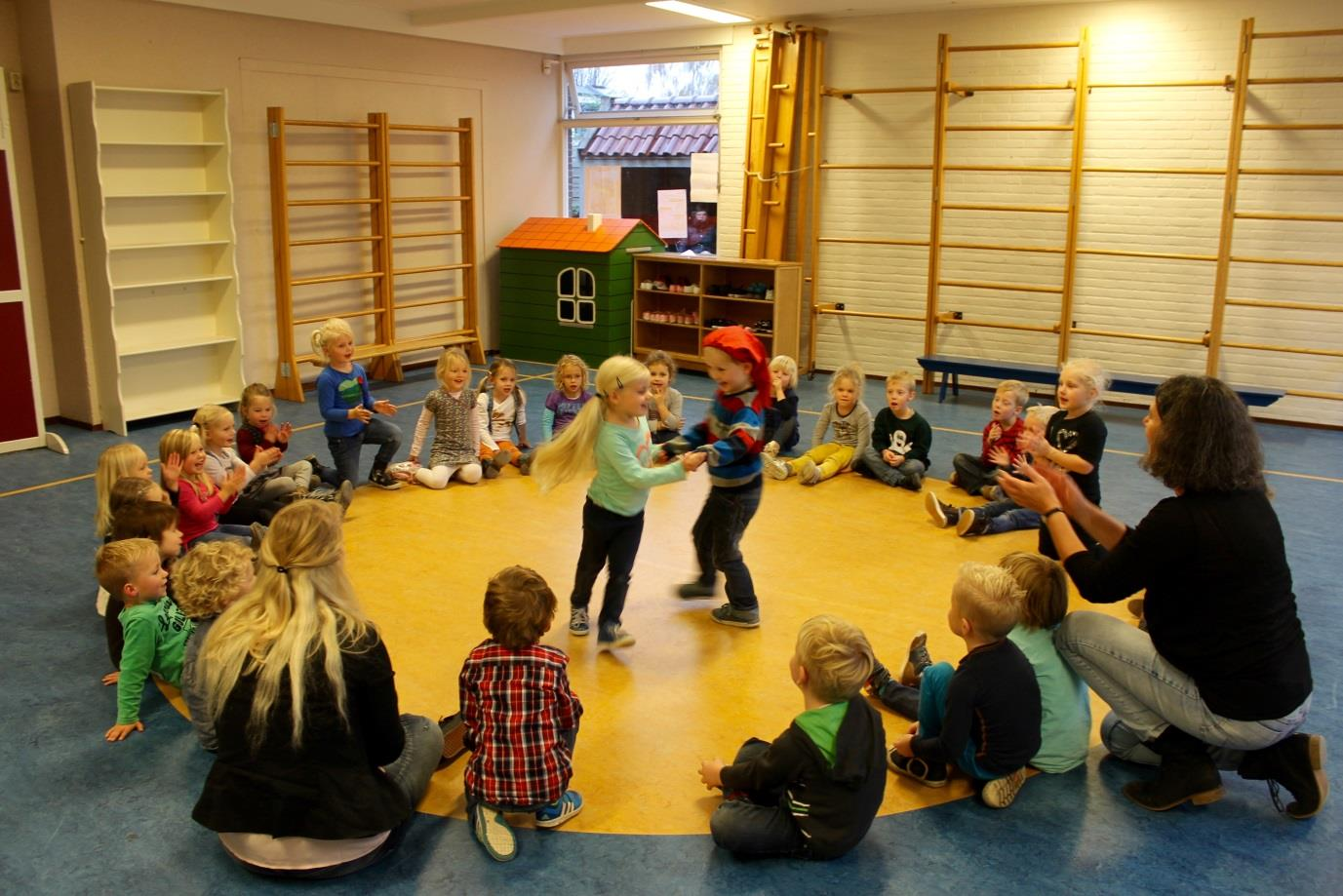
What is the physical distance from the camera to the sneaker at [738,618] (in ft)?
15.3

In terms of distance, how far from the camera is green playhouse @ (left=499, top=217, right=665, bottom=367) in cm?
1064

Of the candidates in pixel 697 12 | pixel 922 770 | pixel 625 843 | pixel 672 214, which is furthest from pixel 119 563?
pixel 672 214

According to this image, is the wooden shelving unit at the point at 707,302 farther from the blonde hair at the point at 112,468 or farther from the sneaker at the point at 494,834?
the sneaker at the point at 494,834

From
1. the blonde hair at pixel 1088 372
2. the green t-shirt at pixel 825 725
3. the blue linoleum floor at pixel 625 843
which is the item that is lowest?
the blue linoleum floor at pixel 625 843

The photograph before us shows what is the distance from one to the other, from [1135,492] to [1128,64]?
13.0 ft

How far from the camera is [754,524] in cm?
603

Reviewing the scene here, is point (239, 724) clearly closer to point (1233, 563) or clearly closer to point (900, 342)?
point (1233, 563)

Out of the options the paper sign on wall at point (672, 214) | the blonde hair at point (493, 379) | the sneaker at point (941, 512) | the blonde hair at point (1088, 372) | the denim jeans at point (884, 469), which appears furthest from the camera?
the paper sign on wall at point (672, 214)

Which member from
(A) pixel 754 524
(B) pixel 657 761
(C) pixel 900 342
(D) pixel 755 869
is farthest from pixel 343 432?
(C) pixel 900 342

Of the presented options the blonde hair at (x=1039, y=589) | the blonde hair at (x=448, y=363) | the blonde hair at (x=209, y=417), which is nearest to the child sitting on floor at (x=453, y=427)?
the blonde hair at (x=448, y=363)

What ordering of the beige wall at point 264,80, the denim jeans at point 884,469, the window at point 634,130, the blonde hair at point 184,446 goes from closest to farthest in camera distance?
the blonde hair at point 184,446
the denim jeans at point 884,469
the beige wall at point 264,80
the window at point 634,130

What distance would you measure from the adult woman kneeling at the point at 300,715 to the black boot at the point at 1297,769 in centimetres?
251

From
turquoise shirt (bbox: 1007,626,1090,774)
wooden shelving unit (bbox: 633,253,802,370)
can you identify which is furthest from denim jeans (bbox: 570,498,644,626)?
wooden shelving unit (bbox: 633,253,802,370)

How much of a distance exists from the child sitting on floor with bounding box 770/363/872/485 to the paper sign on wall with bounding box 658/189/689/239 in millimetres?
5122
